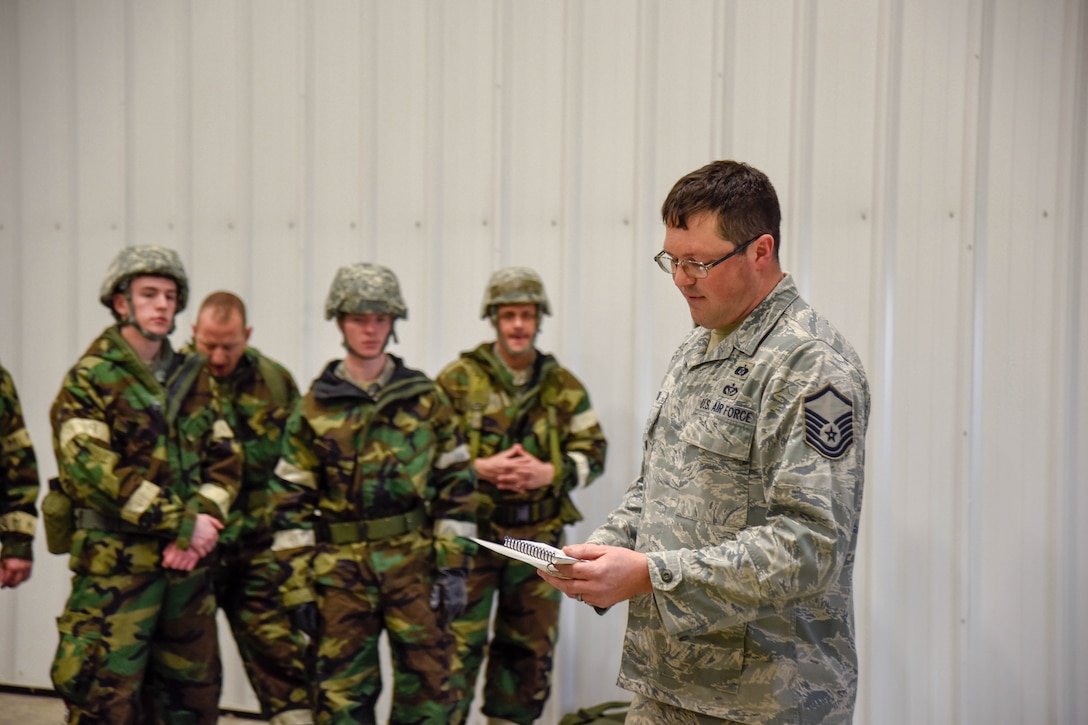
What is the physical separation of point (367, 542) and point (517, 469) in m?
0.77

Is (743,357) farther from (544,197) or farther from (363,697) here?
(544,197)

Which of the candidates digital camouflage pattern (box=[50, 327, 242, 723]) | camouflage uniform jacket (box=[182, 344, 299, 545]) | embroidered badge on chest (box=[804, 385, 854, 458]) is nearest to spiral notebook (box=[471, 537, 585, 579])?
embroidered badge on chest (box=[804, 385, 854, 458])

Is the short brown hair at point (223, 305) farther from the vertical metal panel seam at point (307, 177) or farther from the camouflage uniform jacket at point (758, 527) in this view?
the camouflage uniform jacket at point (758, 527)

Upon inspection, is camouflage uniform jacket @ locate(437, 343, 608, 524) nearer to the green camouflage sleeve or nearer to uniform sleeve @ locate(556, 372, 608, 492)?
uniform sleeve @ locate(556, 372, 608, 492)

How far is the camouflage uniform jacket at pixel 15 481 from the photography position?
3949 mm

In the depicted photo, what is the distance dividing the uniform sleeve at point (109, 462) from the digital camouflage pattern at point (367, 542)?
0.40 meters

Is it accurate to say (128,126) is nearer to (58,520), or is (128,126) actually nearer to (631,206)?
(58,520)

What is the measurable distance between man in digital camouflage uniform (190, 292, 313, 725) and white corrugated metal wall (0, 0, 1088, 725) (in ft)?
2.39

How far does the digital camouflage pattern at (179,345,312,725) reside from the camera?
4.20 m

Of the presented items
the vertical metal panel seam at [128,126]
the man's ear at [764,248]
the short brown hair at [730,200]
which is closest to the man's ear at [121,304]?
the vertical metal panel seam at [128,126]

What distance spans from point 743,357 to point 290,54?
392 centimetres

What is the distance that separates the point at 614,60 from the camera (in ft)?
15.3

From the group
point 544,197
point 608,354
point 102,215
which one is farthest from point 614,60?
point 102,215

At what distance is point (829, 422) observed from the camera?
1.77m
